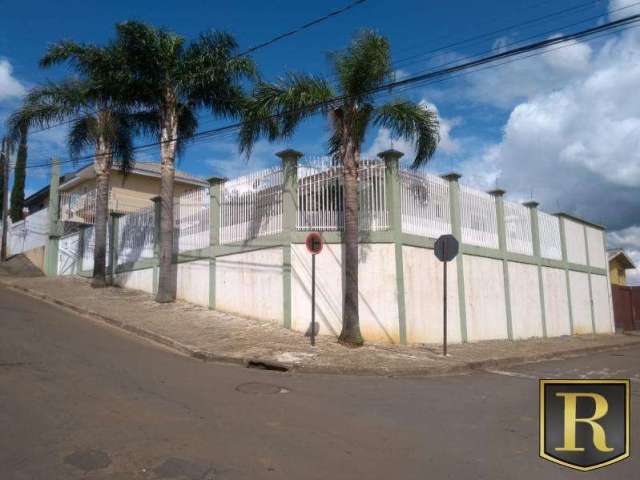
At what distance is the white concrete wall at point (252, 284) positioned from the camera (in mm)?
13461

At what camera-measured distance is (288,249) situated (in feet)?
43.4

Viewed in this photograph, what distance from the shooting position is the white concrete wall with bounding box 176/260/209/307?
15578 millimetres

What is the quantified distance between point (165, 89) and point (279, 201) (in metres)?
5.43

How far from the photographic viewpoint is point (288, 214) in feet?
44.0

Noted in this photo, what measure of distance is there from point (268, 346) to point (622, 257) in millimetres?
29624

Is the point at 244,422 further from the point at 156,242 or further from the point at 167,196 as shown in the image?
the point at 156,242

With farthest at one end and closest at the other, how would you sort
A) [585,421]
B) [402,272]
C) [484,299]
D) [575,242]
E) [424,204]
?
[575,242], [484,299], [424,204], [402,272], [585,421]

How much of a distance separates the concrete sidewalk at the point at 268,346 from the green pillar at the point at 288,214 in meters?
0.71

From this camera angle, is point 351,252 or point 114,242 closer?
point 351,252

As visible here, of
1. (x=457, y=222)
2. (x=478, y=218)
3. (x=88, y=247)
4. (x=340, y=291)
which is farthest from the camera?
(x=88, y=247)

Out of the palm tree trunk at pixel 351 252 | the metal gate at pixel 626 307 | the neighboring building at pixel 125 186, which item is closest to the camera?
the palm tree trunk at pixel 351 252

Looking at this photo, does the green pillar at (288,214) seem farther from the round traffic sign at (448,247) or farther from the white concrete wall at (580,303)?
the white concrete wall at (580,303)

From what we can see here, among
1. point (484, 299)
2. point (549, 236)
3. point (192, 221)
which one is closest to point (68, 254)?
point (192, 221)

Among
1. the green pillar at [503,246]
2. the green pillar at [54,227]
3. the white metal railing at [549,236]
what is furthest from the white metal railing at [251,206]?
the green pillar at [54,227]
